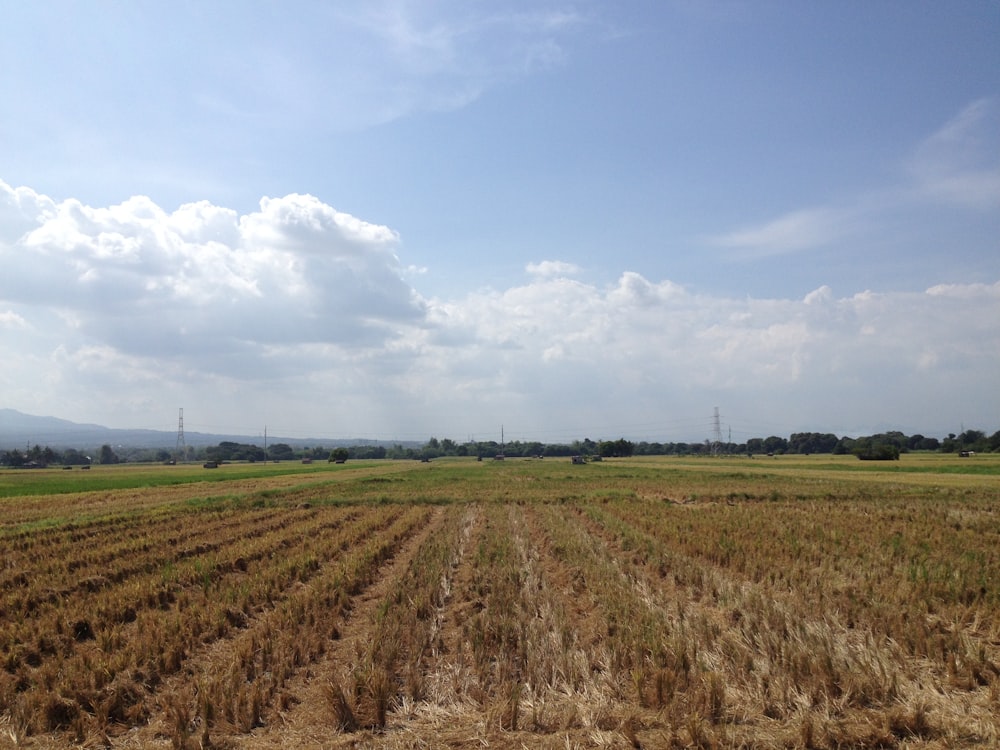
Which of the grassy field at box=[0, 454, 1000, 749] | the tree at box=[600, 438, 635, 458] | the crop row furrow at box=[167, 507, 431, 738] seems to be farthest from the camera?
the tree at box=[600, 438, 635, 458]

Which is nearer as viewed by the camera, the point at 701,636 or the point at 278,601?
the point at 701,636

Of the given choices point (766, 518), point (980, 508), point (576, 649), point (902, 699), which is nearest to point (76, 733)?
point (576, 649)

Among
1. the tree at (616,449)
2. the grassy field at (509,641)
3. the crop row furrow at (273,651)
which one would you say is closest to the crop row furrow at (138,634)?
the grassy field at (509,641)

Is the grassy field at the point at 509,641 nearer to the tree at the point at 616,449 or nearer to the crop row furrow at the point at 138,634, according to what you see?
the crop row furrow at the point at 138,634

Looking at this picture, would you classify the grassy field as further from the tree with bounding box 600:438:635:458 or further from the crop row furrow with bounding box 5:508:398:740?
the tree with bounding box 600:438:635:458

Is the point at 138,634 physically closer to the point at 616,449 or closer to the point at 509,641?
the point at 509,641

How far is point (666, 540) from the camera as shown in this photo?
54.6 feet

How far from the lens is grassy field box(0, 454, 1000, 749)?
5.97m

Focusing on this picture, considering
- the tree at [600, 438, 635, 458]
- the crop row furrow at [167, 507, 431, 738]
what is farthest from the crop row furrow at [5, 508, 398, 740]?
the tree at [600, 438, 635, 458]

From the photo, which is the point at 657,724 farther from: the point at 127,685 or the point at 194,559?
the point at 194,559

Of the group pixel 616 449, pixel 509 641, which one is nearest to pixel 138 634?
pixel 509 641

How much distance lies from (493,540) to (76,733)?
488 inches

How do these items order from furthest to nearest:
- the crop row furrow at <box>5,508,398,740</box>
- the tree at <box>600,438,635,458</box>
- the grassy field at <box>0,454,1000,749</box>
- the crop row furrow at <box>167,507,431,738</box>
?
the tree at <box>600,438,635,458</box> → the crop row furrow at <box>5,508,398,740</box> → the crop row furrow at <box>167,507,431,738</box> → the grassy field at <box>0,454,1000,749</box>

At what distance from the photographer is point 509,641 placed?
27.8 feet
